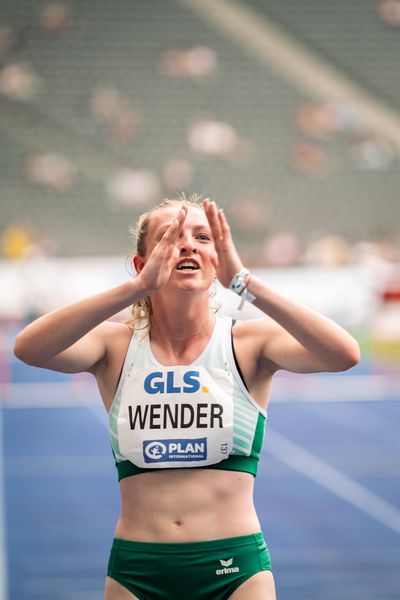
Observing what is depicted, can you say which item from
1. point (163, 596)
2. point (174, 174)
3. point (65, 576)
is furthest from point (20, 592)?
point (174, 174)

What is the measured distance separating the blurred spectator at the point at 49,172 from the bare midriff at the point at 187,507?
64.2 feet

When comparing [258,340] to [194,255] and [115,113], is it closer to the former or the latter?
[194,255]

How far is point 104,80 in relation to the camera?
75.6ft

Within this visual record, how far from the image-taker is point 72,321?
8.89 feet

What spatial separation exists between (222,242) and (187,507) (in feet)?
2.35

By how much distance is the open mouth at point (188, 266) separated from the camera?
2.82 metres

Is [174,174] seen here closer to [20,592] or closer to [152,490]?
[20,592]

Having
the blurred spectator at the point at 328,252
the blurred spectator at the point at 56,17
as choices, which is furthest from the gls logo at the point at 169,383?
the blurred spectator at the point at 56,17

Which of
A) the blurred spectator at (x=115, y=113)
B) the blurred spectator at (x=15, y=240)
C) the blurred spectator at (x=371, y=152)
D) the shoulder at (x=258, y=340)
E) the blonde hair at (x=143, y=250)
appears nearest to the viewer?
the shoulder at (x=258, y=340)

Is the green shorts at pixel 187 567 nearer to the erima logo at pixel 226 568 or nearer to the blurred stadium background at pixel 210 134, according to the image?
the erima logo at pixel 226 568

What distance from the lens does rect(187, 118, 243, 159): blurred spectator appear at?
2308cm

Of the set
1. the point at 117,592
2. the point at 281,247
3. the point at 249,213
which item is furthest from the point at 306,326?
the point at 249,213

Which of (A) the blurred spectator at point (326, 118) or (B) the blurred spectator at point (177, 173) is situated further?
(A) the blurred spectator at point (326, 118)

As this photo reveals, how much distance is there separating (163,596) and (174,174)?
Answer: 65.3 ft
